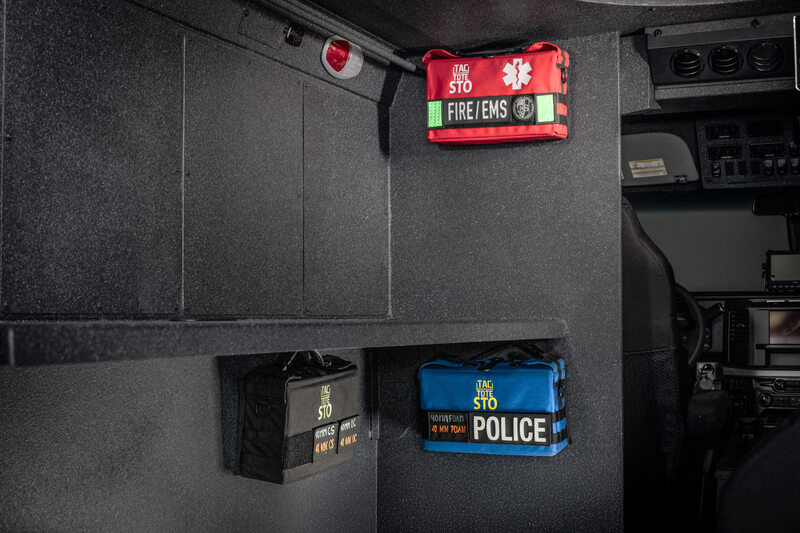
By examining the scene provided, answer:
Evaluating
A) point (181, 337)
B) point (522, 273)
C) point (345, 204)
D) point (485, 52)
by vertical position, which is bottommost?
point (181, 337)

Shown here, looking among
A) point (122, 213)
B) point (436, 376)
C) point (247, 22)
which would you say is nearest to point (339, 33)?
point (247, 22)

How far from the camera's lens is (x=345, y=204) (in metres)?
2.86

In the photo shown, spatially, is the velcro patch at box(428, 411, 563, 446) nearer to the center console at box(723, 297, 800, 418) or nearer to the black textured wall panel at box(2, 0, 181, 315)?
the black textured wall panel at box(2, 0, 181, 315)

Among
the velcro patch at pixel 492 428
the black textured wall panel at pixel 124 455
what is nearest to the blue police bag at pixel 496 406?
the velcro patch at pixel 492 428

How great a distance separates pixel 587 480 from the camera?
2783 mm

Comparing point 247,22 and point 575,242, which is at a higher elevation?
point 247,22

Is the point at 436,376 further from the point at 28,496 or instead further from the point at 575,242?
the point at 28,496

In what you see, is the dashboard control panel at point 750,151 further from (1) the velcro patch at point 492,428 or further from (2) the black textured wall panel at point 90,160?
(2) the black textured wall panel at point 90,160

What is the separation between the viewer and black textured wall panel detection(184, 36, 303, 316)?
219 centimetres

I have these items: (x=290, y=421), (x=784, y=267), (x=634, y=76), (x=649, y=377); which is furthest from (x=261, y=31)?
(x=784, y=267)

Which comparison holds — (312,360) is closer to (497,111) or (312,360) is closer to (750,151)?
(497,111)

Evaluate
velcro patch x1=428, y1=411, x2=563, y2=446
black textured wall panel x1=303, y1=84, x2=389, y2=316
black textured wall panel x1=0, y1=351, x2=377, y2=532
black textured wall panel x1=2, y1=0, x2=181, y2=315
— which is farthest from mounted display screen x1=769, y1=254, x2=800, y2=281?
black textured wall panel x1=2, y1=0, x2=181, y2=315

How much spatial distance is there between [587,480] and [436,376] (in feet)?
2.19

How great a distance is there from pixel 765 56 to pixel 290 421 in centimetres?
214
